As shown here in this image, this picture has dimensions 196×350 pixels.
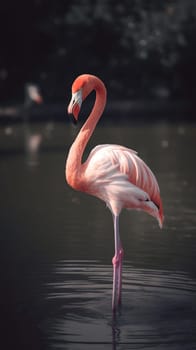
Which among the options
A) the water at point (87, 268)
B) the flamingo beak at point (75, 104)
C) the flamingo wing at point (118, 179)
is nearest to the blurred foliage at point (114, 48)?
the water at point (87, 268)

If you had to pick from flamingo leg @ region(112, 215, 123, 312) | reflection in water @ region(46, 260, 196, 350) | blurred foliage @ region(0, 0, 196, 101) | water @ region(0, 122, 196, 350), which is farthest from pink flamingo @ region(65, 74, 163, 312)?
blurred foliage @ region(0, 0, 196, 101)

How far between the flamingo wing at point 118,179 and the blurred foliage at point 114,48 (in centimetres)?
1943

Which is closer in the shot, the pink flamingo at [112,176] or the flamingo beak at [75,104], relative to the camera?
the flamingo beak at [75,104]

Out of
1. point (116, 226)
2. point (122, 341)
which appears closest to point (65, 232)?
point (116, 226)

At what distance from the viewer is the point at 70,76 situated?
26.2 m

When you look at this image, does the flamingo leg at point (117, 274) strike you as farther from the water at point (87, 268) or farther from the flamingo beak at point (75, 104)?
the flamingo beak at point (75, 104)

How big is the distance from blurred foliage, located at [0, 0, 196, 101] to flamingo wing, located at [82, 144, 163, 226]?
19.4 m

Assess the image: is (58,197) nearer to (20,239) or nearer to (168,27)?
(20,239)

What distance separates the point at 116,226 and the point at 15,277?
1071 mm

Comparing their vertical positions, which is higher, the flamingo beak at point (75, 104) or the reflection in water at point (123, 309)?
the flamingo beak at point (75, 104)

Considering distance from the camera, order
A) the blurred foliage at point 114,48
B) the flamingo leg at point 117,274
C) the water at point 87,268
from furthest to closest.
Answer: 1. the blurred foliage at point 114,48
2. the flamingo leg at point 117,274
3. the water at point 87,268

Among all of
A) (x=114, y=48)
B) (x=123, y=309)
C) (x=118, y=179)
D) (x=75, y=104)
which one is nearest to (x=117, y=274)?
(x=123, y=309)

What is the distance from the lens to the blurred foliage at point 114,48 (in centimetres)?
2575

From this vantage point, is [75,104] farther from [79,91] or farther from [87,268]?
[87,268]
